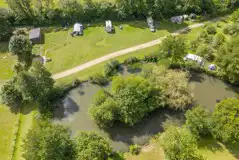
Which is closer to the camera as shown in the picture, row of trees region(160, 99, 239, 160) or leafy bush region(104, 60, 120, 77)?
row of trees region(160, 99, 239, 160)

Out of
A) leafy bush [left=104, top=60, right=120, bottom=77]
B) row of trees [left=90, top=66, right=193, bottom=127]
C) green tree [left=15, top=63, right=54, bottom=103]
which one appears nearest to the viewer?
row of trees [left=90, top=66, right=193, bottom=127]

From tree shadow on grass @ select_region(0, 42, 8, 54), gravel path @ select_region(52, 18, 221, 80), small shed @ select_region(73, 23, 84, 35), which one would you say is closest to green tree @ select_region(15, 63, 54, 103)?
gravel path @ select_region(52, 18, 221, 80)

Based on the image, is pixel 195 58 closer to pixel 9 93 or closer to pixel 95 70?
pixel 95 70

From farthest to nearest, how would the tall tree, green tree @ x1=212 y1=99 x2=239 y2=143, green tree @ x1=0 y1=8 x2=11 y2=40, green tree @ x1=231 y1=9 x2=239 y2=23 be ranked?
the tall tree, green tree @ x1=0 y1=8 x2=11 y2=40, green tree @ x1=231 y1=9 x2=239 y2=23, green tree @ x1=212 y1=99 x2=239 y2=143

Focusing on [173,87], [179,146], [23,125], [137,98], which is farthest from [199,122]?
[23,125]

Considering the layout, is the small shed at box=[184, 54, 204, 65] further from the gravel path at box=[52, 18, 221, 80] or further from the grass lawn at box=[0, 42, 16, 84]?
the grass lawn at box=[0, 42, 16, 84]

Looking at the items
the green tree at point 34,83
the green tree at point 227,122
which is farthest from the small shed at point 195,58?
the green tree at point 34,83

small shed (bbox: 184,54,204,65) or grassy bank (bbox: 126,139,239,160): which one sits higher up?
small shed (bbox: 184,54,204,65)
